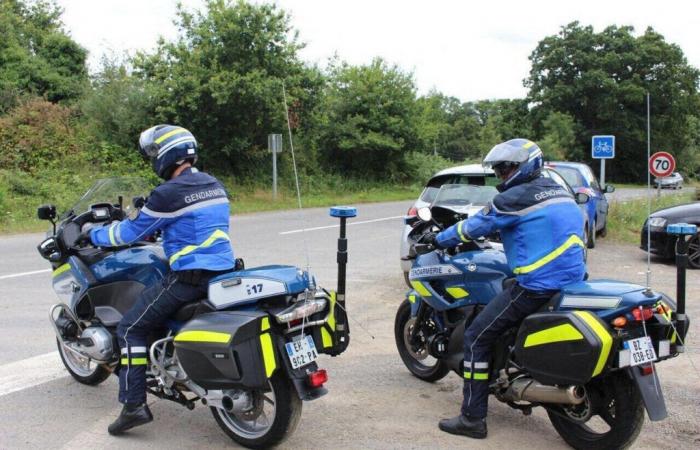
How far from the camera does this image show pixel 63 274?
192 inches

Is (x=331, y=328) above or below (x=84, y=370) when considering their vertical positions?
above

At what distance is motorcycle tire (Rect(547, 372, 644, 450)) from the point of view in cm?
372

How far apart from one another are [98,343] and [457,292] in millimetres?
2544

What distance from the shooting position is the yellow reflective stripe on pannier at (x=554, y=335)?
12.1 ft

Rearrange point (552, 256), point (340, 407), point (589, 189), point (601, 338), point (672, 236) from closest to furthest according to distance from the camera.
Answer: point (601, 338) → point (552, 256) → point (340, 407) → point (672, 236) → point (589, 189)

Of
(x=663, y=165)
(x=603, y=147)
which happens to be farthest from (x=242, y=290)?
(x=603, y=147)

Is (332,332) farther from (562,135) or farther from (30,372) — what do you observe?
(562,135)

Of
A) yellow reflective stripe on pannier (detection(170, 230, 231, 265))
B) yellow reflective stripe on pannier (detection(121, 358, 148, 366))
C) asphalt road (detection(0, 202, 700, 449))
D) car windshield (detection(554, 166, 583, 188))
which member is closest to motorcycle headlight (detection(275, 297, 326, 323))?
yellow reflective stripe on pannier (detection(170, 230, 231, 265))

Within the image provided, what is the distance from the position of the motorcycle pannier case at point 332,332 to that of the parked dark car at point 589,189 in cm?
872

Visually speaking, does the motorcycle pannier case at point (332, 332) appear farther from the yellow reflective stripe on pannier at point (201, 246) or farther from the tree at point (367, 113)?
the tree at point (367, 113)

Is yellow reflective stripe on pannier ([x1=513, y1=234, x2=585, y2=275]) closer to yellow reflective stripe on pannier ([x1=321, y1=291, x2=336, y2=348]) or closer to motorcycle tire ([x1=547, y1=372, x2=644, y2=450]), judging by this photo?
motorcycle tire ([x1=547, y1=372, x2=644, y2=450])

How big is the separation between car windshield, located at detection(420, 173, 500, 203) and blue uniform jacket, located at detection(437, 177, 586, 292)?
166 inches

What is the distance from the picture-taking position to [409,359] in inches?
215

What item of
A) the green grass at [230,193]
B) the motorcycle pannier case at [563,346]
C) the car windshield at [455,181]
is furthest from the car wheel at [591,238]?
the green grass at [230,193]
